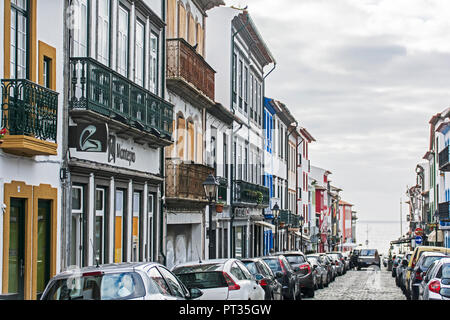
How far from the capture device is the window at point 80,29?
1742 cm

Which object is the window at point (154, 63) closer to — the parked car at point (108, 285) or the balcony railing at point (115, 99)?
the balcony railing at point (115, 99)

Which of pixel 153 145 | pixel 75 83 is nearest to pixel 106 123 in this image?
pixel 75 83

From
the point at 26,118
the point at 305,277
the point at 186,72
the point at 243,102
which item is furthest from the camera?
the point at 243,102

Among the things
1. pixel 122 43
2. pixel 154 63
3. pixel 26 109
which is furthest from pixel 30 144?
pixel 154 63

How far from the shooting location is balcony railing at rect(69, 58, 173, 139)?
1702cm

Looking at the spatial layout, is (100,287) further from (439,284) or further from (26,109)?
(439,284)

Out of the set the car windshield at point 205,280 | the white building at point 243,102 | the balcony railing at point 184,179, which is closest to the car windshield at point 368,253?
the white building at point 243,102

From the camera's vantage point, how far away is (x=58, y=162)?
16.4 metres

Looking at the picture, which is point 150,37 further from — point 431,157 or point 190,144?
point 431,157

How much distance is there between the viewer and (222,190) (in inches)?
1342

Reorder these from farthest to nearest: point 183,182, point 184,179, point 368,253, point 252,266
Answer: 1. point 368,253
2. point 184,179
3. point 183,182
4. point 252,266

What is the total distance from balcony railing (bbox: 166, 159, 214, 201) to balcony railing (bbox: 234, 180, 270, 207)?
9173 mm

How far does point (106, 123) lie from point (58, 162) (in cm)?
179

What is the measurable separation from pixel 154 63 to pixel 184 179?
3974 mm
